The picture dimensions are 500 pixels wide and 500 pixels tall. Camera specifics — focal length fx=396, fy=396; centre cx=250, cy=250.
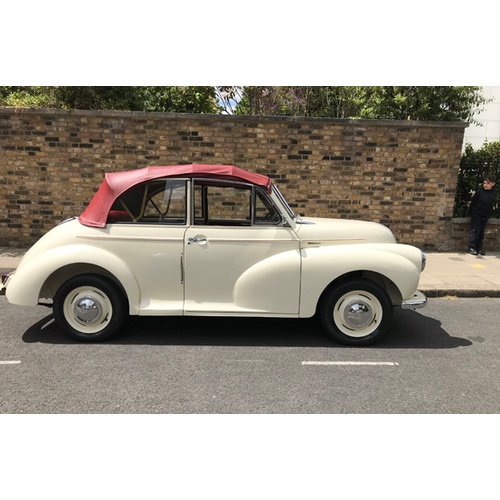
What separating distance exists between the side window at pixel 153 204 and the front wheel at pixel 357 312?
5.75ft

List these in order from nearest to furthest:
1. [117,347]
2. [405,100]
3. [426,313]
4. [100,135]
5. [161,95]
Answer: [117,347] → [426,313] → [100,135] → [405,100] → [161,95]

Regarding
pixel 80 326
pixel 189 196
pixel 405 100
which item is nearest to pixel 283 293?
pixel 189 196

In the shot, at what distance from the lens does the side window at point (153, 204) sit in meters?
4.09

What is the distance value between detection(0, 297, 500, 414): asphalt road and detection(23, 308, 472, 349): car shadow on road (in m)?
0.01

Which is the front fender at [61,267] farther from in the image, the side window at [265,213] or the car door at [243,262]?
the side window at [265,213]

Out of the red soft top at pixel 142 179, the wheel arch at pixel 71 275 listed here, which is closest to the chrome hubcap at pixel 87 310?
the wheel arch at pixel 71 275

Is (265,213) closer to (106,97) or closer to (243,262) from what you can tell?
(243,262)

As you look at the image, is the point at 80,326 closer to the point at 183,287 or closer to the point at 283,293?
the point at 183,287

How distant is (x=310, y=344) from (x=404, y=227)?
5.02m

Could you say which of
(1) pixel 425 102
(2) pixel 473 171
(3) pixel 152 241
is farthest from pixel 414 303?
(1) pixel 425 102

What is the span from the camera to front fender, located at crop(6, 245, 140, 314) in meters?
3.90

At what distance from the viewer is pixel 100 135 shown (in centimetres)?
761

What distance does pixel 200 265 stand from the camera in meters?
3.99

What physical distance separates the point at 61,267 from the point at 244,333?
2.02 meters
